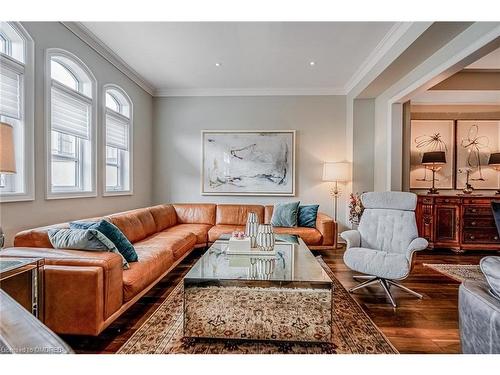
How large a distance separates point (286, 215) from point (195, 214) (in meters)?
1.59

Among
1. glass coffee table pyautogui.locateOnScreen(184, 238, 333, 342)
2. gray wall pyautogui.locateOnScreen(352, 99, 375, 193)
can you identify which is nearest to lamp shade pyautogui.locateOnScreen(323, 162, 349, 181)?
gray wall pyautogui.locateOnScreen(352, 99, 375, 193)

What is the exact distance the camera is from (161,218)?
4.32 meters

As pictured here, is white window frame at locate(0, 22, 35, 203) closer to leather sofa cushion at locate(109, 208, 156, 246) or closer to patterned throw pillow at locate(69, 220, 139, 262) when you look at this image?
patterned throw pillow at locate(69, 220, 139, 262)

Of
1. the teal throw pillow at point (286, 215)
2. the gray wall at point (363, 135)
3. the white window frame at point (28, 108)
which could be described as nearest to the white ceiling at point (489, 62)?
the gray wall at point (363, 135)

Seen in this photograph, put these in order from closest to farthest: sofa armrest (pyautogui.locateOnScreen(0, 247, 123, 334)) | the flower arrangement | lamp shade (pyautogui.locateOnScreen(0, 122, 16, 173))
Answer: lamp shade (pyautogui.locateOnScreen(0, 122, 16, 173)) → sofa armrest (pyautogui.locateOnScreen(0, 247, 123, 334)) → the flower arrangement

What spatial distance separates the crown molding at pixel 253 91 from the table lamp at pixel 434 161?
1784 millimetres

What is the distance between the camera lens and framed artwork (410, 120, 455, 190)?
4953mm

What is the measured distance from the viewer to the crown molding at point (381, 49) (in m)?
2.95

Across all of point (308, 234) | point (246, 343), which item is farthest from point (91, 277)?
point (308, 234)

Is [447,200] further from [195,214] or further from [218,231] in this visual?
[195,214]

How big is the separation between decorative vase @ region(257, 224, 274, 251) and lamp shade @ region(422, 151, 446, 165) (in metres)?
3.58

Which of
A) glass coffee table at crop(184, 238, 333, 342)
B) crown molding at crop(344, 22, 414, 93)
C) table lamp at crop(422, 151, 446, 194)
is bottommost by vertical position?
glass coffee table at crop(184, 238, 333, 342)

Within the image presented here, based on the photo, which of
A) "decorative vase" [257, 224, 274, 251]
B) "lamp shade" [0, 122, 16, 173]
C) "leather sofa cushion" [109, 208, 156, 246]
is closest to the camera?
"lamp shade" [0, 122, 16, 173]

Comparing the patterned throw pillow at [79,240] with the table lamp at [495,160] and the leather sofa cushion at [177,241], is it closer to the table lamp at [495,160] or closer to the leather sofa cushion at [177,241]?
the leather sofa cushion at [177,241]
